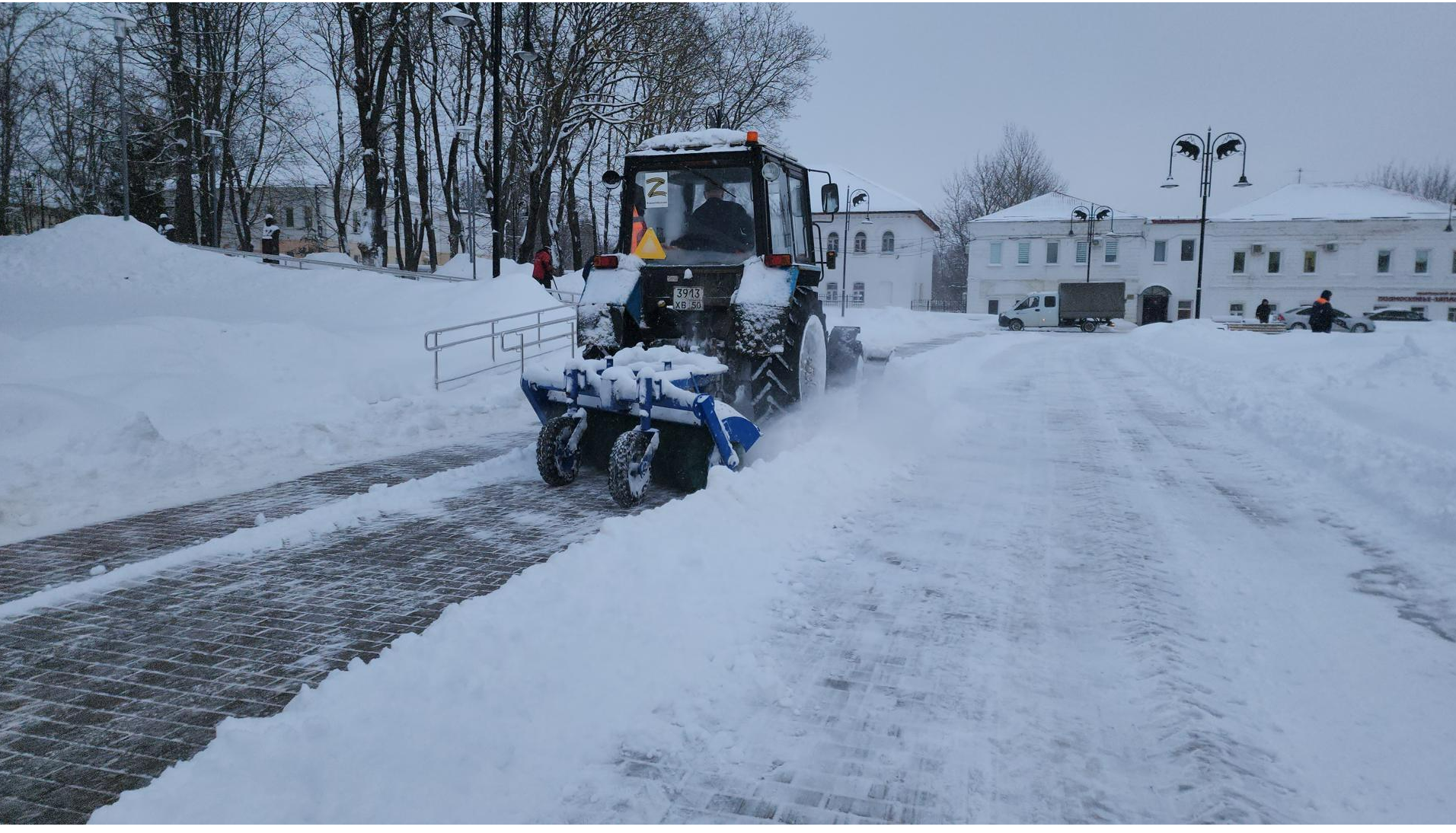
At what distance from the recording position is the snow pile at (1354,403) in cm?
704

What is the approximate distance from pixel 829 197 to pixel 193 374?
310 inches

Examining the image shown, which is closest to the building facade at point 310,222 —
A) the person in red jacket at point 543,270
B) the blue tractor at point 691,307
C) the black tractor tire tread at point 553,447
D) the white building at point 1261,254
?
the person in red jacket at point 543,270

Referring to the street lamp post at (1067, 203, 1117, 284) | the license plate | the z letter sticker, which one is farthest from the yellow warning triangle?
the street lamp post at (1067, 203, 1117, 284)

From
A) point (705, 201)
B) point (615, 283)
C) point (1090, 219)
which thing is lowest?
point (615, 283)

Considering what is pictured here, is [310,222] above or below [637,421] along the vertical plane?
above

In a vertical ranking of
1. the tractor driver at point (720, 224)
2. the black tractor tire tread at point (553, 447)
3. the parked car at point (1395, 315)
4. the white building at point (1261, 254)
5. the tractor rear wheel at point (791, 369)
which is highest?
the white building at point (1261, 254)

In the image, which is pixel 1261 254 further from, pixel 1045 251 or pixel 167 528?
pixel 167 528

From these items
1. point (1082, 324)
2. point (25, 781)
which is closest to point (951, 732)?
point (25, 781)

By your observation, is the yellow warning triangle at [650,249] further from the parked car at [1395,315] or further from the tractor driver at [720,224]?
the parked car at [1395,315]

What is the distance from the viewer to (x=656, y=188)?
27.5 ft

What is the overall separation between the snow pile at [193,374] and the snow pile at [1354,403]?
894 cm

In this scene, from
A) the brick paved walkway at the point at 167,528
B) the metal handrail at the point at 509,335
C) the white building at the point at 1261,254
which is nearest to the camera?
the brick paved walkway at the point at 167,528

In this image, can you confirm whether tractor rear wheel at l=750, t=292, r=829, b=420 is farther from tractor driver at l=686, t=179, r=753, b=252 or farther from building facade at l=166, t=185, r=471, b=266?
building facade at l=166, t=185, r=471, b=266

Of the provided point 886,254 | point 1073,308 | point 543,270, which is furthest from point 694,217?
point 886,254
